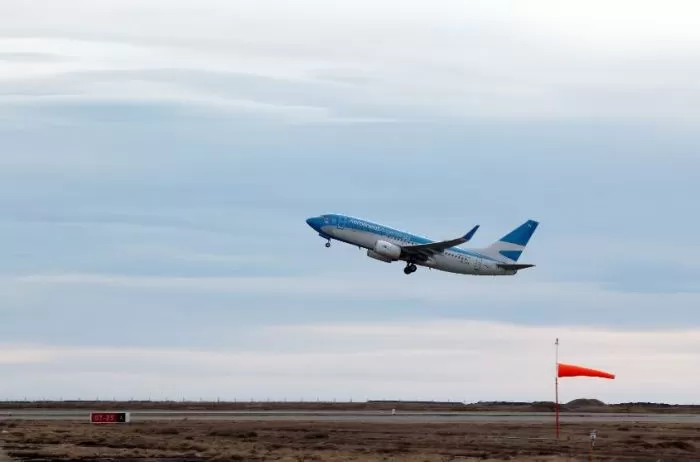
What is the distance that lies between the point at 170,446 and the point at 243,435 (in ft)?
29.1

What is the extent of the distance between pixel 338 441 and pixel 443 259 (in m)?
60.7

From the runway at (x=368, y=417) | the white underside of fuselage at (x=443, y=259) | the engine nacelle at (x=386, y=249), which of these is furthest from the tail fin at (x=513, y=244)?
the runway at (x=368, y=417)

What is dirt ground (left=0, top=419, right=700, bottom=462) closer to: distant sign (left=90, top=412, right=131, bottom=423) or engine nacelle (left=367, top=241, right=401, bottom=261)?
distant sign (left=90, top=412, right=131, bottom=423)

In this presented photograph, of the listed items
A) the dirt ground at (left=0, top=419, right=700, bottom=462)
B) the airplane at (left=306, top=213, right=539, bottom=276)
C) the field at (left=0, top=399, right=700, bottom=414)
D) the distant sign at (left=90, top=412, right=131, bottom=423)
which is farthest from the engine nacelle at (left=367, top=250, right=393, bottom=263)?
the distant sign at (left=90, top=412, right=131, bottom=423)

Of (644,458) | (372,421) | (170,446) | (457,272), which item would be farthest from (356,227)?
(644,458)

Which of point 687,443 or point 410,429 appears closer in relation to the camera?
point 687,443

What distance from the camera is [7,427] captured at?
89562 mm

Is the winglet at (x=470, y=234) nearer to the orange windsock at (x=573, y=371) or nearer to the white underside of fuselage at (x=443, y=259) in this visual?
the white underside of fuselage at (x=443, y=259)

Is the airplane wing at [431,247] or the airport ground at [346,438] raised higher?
the airplane wing at [431,247]

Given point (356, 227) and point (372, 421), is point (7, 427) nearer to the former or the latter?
point (372, 421)

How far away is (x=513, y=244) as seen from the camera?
14700 centimetres

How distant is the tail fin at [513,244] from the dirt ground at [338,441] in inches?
2053

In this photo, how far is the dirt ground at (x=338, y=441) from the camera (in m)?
66.3

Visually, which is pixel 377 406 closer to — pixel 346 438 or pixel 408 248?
pixel 408 248
